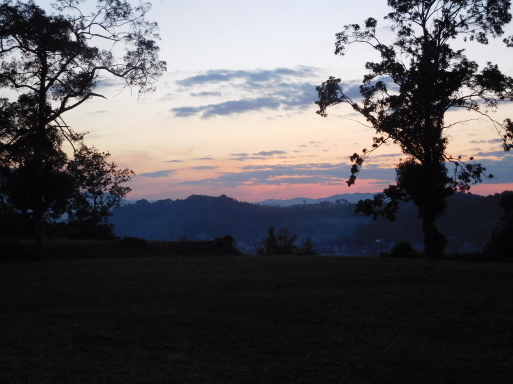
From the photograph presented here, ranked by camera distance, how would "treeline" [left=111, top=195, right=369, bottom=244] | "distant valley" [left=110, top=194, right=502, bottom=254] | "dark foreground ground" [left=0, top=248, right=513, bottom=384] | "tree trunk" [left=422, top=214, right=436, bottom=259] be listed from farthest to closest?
"treeline" [left=111, top=195, right=369, bottom=244] < "distant valley" [left=110, top=194, right=502, bottom=254] < "tree trunk" [left=422, top=214, right=436, bottom=259] < "dark foreground ground" [left=0, top=248, right=513, bottom=384]

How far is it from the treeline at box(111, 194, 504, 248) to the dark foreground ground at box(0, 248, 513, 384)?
122ft

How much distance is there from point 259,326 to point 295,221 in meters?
71.2

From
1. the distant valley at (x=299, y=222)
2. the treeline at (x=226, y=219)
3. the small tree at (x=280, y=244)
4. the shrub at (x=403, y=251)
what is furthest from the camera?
the treeline at (x=226, y=219)

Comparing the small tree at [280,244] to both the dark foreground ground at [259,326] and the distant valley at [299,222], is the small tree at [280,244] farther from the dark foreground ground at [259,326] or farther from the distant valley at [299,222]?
the dark foreground ground at [259,326]

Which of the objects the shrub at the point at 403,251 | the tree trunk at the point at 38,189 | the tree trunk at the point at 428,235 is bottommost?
the shrub at the point at 403,251

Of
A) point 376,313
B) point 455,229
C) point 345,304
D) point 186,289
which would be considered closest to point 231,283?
point 186,289

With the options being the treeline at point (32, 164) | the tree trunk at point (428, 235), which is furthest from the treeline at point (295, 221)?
the treeline at point (32, 164)

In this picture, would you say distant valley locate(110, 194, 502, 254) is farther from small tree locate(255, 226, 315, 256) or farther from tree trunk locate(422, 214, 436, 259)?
tree trunk locate(422, 214, 436, 259)

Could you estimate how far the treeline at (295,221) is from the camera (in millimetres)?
54094

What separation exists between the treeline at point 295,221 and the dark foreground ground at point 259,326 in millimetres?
37123

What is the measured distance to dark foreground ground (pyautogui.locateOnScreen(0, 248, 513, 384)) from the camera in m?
6.12

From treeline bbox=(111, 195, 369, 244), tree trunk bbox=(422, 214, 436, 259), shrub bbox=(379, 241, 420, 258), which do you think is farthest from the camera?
treeline bbox=(111, 195, 369, 244)

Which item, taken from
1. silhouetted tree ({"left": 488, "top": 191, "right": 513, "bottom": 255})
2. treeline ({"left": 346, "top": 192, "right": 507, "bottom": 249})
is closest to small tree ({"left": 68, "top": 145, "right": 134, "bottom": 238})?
silhouetted tree ({"left": 488, "top": 191, "right": 513, "bottom": 255})

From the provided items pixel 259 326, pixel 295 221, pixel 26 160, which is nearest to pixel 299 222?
pixel 295 221
